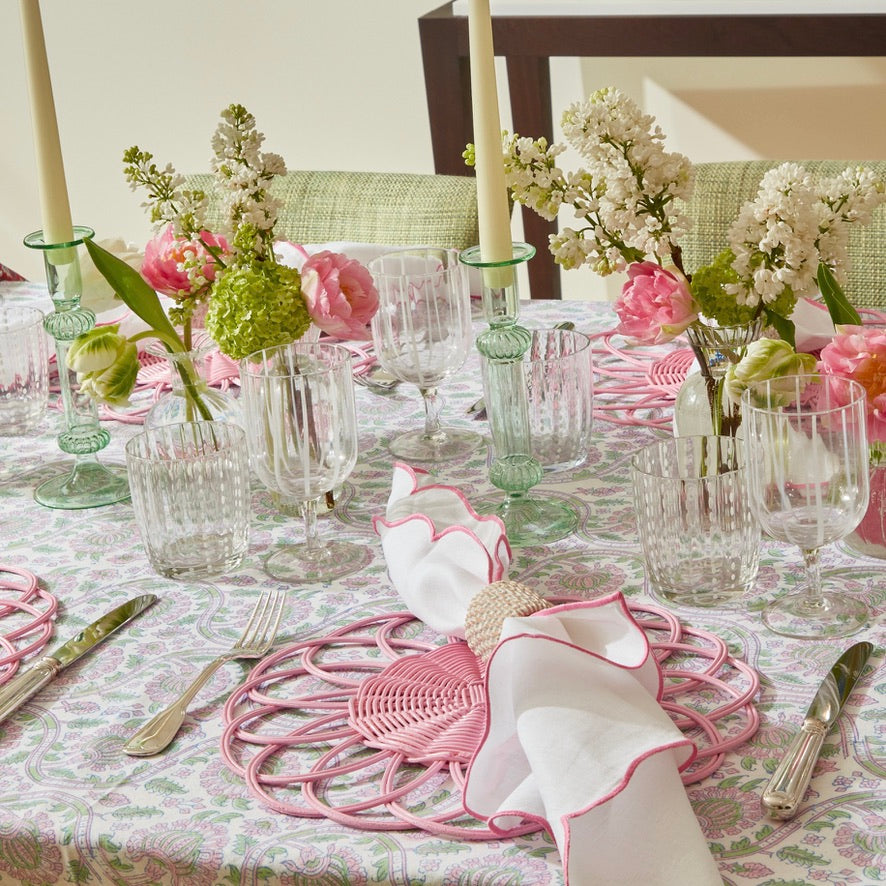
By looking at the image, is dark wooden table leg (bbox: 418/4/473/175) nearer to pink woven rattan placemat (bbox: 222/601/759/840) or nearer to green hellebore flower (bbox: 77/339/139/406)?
green hellebore flower (bbox: 77/339/139/406)

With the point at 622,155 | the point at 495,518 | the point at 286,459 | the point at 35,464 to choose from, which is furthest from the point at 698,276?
the point at 35,464

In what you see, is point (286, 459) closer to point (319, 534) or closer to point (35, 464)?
point (319, 534)

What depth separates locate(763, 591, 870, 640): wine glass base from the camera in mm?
914

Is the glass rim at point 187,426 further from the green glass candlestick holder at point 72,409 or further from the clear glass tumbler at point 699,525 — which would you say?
the clear glass tumbler at point 699,525

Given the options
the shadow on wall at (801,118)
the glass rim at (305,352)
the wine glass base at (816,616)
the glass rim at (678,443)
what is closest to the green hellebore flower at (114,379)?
the glass rim at (305,352)

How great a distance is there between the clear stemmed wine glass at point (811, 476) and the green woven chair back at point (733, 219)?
37.9 inches

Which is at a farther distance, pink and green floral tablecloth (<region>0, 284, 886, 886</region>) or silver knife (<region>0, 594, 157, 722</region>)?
silver knife (<region>0, 594, 157, 722</region>)

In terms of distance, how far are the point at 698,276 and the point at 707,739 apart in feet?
1.25

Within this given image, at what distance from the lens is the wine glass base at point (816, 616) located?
914mm

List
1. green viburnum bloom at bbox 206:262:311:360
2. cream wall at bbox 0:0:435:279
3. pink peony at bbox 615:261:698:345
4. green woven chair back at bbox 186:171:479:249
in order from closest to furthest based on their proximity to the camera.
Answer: pink peony at bbox 615:261:698:345 → green viburnum bloom at bbox 206:262:311:360 → green woven chair back at bbox 186:171:479:249 → cream wall at bbox 0:0:435:279

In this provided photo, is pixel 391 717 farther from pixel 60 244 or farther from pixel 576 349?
pixel 60 244

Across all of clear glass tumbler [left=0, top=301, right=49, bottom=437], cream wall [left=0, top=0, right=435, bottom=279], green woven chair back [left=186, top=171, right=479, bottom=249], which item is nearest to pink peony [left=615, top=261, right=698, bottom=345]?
clear glass tumbler [left=0, top=301, right=49, bottom=437]

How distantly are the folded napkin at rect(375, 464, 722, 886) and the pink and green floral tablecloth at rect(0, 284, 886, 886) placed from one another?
0.06 ft

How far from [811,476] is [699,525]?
91 mm
